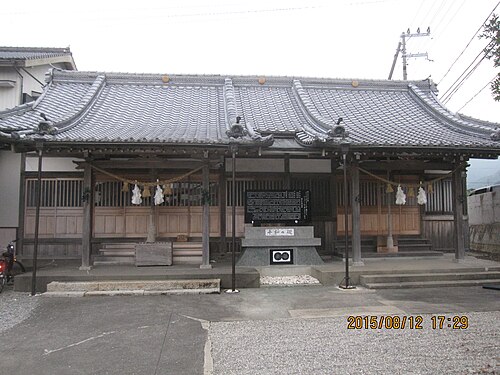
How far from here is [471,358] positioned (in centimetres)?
478

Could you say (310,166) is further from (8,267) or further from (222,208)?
(8,267)

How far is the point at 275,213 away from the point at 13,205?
8.37 metres

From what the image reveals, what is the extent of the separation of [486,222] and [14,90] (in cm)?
2166

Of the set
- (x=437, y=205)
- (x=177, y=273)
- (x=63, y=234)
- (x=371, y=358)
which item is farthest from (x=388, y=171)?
(x=63, y=234)

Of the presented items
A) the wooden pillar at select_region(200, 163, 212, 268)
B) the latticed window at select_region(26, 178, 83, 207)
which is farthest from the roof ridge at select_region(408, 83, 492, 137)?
the latticed window at select_region(26, 178, 83, 207)

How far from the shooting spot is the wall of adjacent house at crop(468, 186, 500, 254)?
1673 centimetres

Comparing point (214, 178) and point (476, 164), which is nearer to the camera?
point (214, 178)

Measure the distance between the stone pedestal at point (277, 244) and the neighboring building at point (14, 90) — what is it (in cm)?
731

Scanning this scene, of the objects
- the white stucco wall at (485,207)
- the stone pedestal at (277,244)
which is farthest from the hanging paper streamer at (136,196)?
the white stucco wall at (485,207)

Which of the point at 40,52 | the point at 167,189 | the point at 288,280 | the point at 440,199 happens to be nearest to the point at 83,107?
the point at 167,189

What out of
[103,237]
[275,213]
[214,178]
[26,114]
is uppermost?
[26,114]

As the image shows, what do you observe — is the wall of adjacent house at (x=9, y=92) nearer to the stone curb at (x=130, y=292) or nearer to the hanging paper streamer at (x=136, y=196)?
the hanging paper streamer at (x=136, y=196)

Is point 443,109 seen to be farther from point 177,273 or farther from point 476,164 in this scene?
point 476,164

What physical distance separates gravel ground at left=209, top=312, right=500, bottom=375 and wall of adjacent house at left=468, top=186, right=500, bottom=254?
12.3 metres
